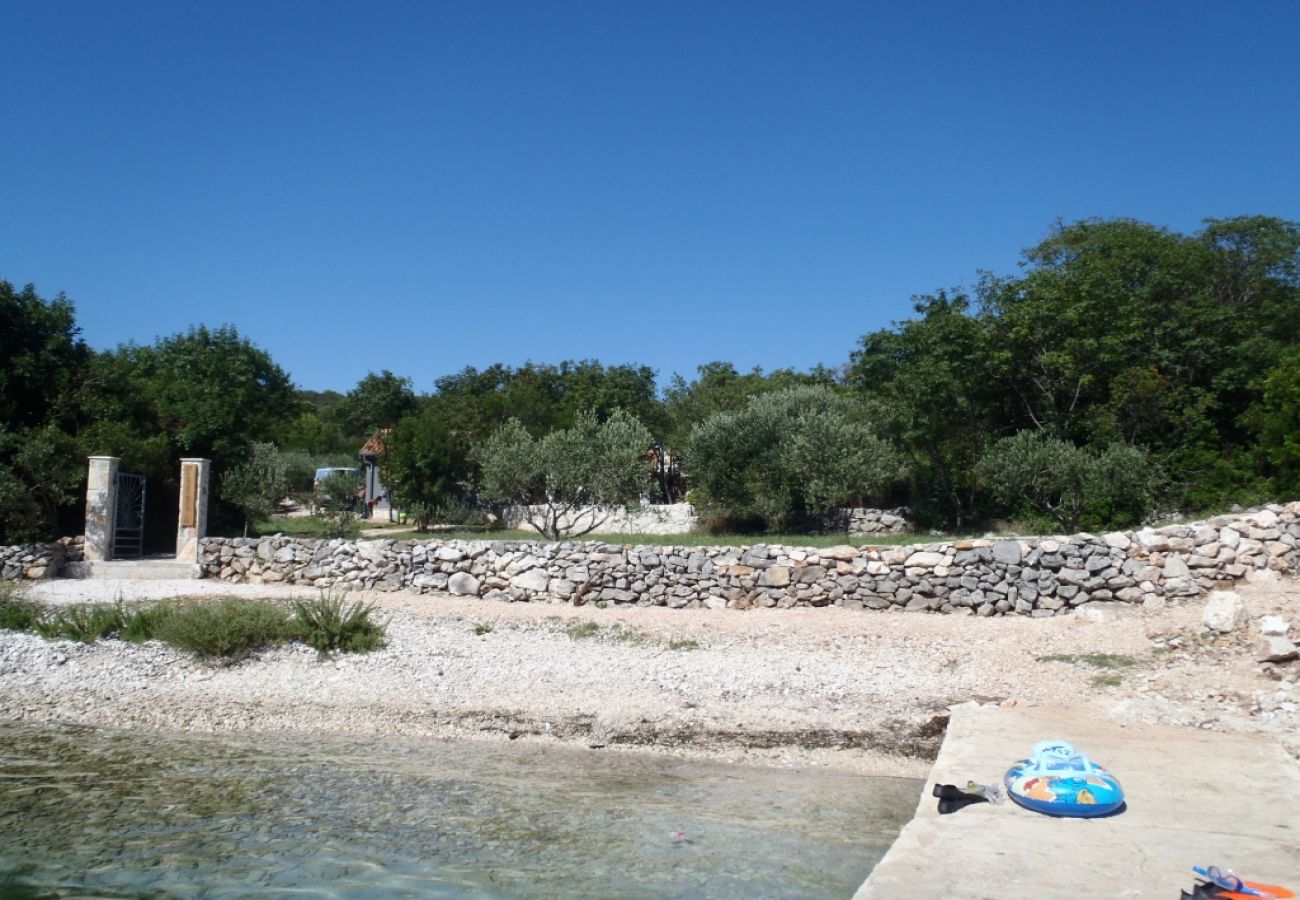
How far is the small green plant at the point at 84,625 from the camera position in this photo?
14.0 meters

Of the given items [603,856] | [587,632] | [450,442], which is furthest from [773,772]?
[450,442]

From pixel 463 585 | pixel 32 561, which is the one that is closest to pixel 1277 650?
pixel 463 585

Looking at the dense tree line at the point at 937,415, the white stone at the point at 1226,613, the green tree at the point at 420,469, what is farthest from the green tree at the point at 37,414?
the white stone at the point at 1226,613

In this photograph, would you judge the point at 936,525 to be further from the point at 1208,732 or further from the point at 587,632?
the point at 1208,732

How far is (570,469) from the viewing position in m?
25.0

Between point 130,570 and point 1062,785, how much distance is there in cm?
1790

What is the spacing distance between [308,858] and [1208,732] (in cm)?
777

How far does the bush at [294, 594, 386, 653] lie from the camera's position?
44.1ft

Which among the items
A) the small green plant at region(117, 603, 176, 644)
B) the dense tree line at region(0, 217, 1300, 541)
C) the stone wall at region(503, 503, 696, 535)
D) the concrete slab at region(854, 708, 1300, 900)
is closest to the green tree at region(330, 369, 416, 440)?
the dense tree line at region(0, 217, 1300, 541)

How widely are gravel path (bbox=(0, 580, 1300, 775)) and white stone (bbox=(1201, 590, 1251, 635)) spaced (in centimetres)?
25

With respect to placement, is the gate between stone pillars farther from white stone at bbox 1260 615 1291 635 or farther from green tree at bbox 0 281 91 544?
white stone at bbox 1260 615 1291 635

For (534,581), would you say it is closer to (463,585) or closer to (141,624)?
(463,585)

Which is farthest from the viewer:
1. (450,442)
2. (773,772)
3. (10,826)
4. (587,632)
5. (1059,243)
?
(1059,243)

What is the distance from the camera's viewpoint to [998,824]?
20.1ft
